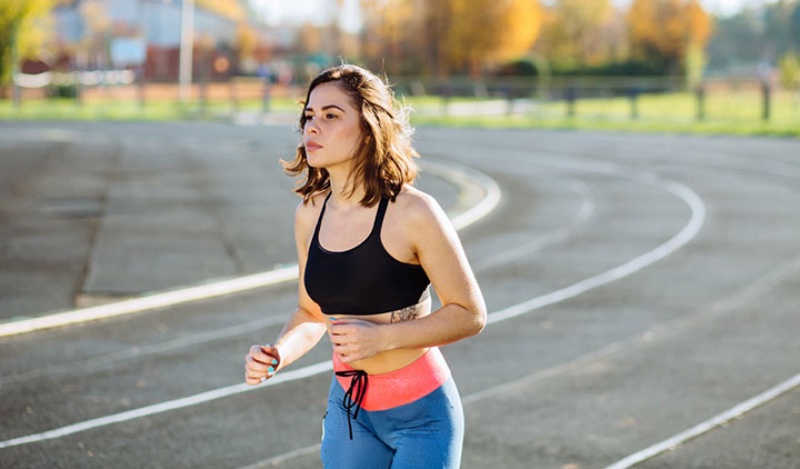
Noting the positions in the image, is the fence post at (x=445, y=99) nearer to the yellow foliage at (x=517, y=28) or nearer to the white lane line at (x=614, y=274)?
the yellow foliage at (x=517, y=28)

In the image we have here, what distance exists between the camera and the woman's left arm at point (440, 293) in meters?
3.36

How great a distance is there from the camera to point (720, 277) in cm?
1253

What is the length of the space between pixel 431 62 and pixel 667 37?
15959mm

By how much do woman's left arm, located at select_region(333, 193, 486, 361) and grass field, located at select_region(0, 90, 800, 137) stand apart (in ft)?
107

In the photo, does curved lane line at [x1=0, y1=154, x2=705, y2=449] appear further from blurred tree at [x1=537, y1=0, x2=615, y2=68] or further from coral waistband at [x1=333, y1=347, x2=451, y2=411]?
blurred tree at [x1=537, y1=0, x2=615, y2=68]

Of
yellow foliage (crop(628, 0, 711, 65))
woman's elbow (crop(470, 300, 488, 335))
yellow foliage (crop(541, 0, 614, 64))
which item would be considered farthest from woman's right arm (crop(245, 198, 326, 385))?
yellow foliage (crop(541, 0, 614, 64))

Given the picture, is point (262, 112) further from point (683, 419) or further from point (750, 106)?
point (683, 419)

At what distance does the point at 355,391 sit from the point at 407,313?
297 millimetres

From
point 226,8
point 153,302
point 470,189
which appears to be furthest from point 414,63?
point 153,302

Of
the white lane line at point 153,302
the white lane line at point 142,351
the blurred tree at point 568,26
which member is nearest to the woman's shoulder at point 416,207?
the white lane line at point 142,351

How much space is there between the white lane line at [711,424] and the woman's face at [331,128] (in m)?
3.51

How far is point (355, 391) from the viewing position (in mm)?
3578

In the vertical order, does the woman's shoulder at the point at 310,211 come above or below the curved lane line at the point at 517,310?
above

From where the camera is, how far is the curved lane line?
7.06m
